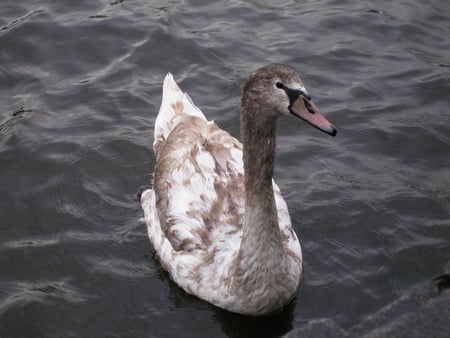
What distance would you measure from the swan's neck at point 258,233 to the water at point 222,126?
53 cm

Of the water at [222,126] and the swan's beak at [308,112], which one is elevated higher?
the swan's beak at [308,112]

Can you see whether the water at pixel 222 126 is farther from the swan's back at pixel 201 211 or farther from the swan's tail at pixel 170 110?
the swan's tail at pixel 170 110

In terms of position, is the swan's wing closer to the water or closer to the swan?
the swan

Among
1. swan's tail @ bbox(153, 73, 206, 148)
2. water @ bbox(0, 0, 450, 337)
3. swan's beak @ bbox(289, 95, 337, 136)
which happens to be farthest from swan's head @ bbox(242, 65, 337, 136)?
swan's tail @ bbox(153, 73, 206, 148)

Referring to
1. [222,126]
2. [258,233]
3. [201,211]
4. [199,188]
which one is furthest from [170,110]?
[258,233]

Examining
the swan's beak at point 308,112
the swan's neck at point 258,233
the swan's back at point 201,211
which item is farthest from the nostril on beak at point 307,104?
the swan's back at point 201,211

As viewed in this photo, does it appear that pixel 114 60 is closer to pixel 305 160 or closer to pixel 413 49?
pixel 305 160

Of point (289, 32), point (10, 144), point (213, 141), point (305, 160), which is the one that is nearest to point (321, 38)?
point (289, 32)

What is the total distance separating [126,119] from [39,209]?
7.15ft

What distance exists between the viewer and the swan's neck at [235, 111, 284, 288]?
7223 millimetres

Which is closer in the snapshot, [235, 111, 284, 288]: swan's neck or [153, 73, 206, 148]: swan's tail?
[235, 111, 284, 288]: swan's neck

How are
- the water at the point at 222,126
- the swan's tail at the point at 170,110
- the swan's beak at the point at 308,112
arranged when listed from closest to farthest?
the swan's beak at the point at 308,112 → the water at the point at 222,126 → the swan's tail at the point at 170,110

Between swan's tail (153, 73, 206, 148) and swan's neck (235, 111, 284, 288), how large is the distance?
7.86 ft

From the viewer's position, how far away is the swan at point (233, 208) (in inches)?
267
